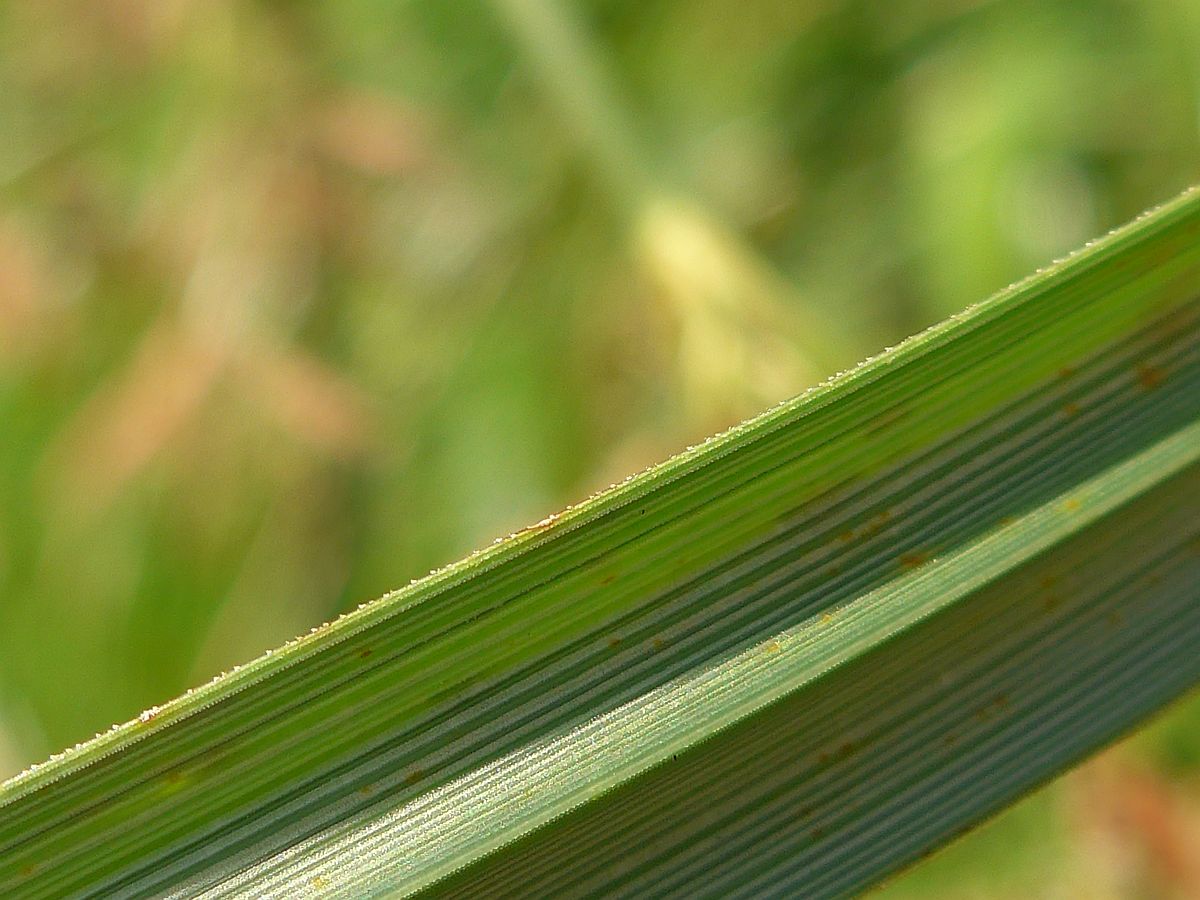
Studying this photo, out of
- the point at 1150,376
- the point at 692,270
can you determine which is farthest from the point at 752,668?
the point at 692,270

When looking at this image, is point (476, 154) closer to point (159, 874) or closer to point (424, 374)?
point (424, 374)

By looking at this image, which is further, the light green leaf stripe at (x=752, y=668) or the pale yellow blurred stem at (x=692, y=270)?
the pale yellow blurred stem at (x=692, y=270)

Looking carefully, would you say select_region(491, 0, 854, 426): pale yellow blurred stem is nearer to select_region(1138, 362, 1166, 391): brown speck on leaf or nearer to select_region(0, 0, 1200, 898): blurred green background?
select_region(0, 0, 1200, 898): blurred green background

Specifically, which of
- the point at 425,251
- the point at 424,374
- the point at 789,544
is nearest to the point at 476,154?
the point at 425,251

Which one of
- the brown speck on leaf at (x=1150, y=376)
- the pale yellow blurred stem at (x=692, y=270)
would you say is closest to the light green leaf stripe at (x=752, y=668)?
the brown speck on leaf at (x=1150, y=376)

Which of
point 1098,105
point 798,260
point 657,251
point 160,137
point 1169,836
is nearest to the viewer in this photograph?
point 1169,836

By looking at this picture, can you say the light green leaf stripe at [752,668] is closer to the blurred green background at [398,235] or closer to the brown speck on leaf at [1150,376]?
the brown speck on leaf at [1150,376]

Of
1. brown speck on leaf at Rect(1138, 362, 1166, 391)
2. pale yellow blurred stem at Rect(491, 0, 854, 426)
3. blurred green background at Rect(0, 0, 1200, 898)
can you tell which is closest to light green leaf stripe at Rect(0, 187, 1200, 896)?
brown speck on leaf at Rect(1138, 362, 1166, 391)
